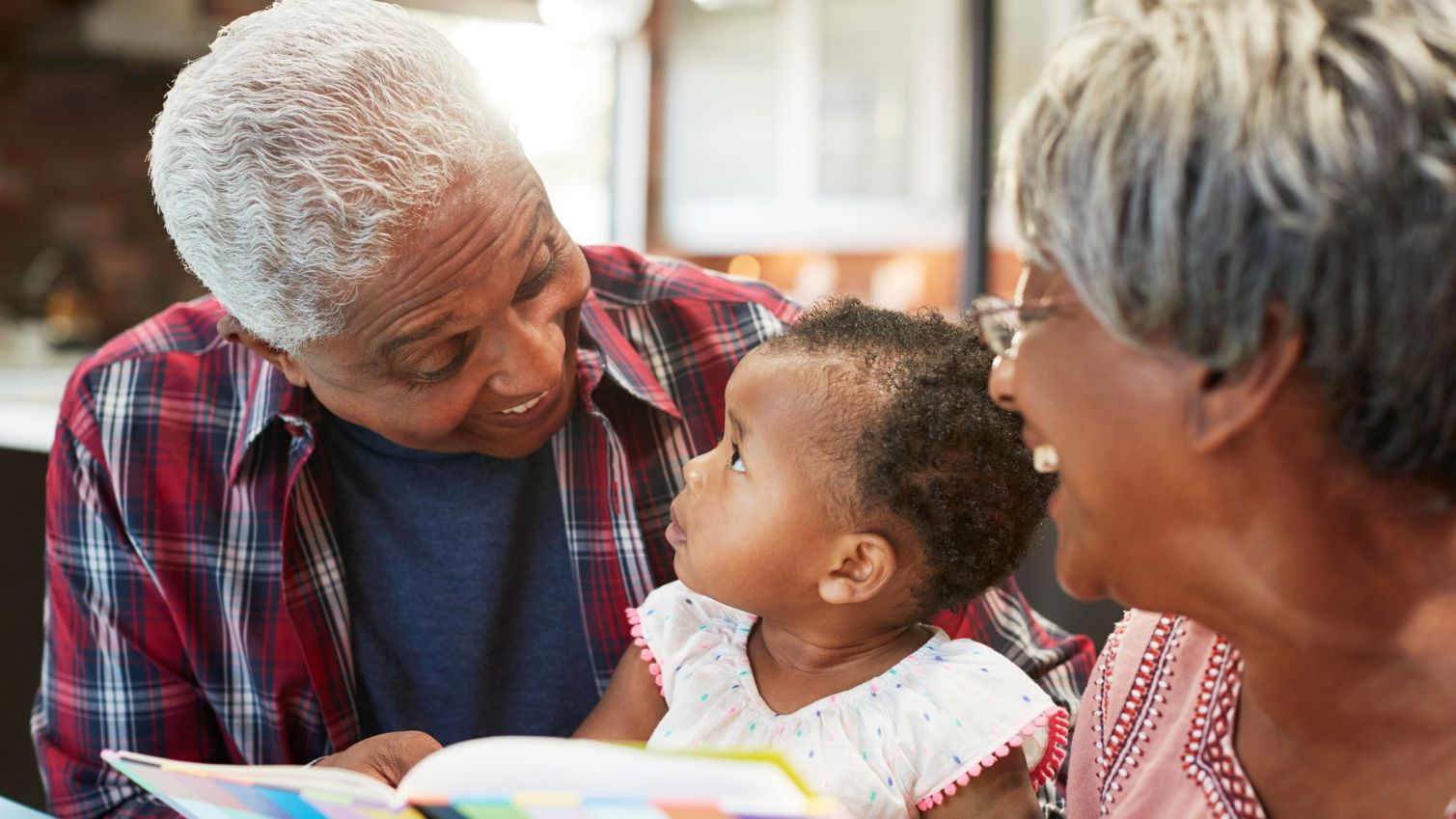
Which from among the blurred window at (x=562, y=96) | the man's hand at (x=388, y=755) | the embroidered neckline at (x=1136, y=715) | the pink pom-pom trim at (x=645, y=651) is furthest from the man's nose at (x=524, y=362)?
the blurred window at (x=562, y=96)

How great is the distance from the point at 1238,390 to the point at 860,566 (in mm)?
542

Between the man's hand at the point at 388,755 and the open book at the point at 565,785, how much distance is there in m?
0.43

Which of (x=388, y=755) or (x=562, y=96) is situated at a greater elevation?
(x=562, y=96)

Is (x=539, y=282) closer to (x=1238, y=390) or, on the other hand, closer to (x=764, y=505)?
(x=764, y=505)

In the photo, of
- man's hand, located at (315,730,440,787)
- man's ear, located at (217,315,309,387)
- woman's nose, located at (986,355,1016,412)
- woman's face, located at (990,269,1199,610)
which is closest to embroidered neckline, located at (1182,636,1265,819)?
woman's face, located at (990,269,1199,610)

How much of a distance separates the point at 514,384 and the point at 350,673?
493 millimetres

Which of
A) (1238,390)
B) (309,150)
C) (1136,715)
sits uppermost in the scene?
(309,150)

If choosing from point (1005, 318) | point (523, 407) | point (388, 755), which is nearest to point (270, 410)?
point (523, 407)

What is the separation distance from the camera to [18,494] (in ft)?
6.93

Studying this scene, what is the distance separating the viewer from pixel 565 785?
2.30 ft

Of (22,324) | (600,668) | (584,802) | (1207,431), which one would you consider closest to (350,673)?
(600,668)

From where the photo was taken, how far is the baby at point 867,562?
3.93 feet

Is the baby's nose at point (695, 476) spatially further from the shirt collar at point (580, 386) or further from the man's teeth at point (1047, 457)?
the man's teeth at point (1047, 457)

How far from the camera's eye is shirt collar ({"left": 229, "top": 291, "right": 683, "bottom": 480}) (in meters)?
1.55
